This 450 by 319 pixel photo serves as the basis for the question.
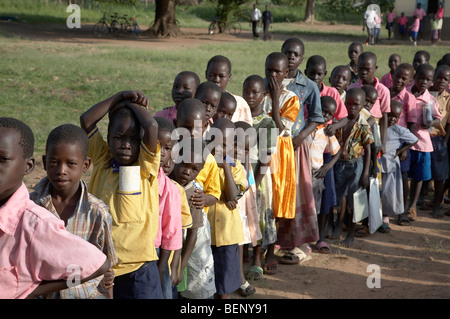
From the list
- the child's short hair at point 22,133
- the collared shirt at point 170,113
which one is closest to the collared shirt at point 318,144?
the collared shirt at point 170,113

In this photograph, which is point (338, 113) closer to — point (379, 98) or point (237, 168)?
point (379, 98)

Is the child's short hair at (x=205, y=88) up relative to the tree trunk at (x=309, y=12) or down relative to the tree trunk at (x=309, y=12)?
down

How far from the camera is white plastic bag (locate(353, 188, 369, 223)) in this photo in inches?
213

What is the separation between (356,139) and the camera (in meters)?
5.34

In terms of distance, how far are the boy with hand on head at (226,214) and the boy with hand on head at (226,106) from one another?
1.11 ft

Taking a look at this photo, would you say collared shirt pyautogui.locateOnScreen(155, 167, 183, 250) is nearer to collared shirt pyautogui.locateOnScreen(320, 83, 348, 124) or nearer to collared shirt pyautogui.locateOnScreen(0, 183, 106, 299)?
collared shirt pyautogui.locateOnScreen(0, 183, 106, 299)

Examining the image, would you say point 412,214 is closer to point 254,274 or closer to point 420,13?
point 254,274

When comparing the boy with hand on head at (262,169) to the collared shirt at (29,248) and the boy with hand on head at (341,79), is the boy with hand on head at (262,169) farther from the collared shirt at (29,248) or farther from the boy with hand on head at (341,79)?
the collared shirt at (29,248)

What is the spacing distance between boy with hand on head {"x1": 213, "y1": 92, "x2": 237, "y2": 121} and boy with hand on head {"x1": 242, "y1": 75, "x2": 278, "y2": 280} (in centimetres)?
32

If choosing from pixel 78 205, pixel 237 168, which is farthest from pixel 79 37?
pixel 78 205

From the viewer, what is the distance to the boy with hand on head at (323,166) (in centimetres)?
505

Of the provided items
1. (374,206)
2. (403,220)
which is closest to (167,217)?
(374,206)

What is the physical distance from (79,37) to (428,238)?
17263 millimetres

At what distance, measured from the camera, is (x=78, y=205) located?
2.39m
